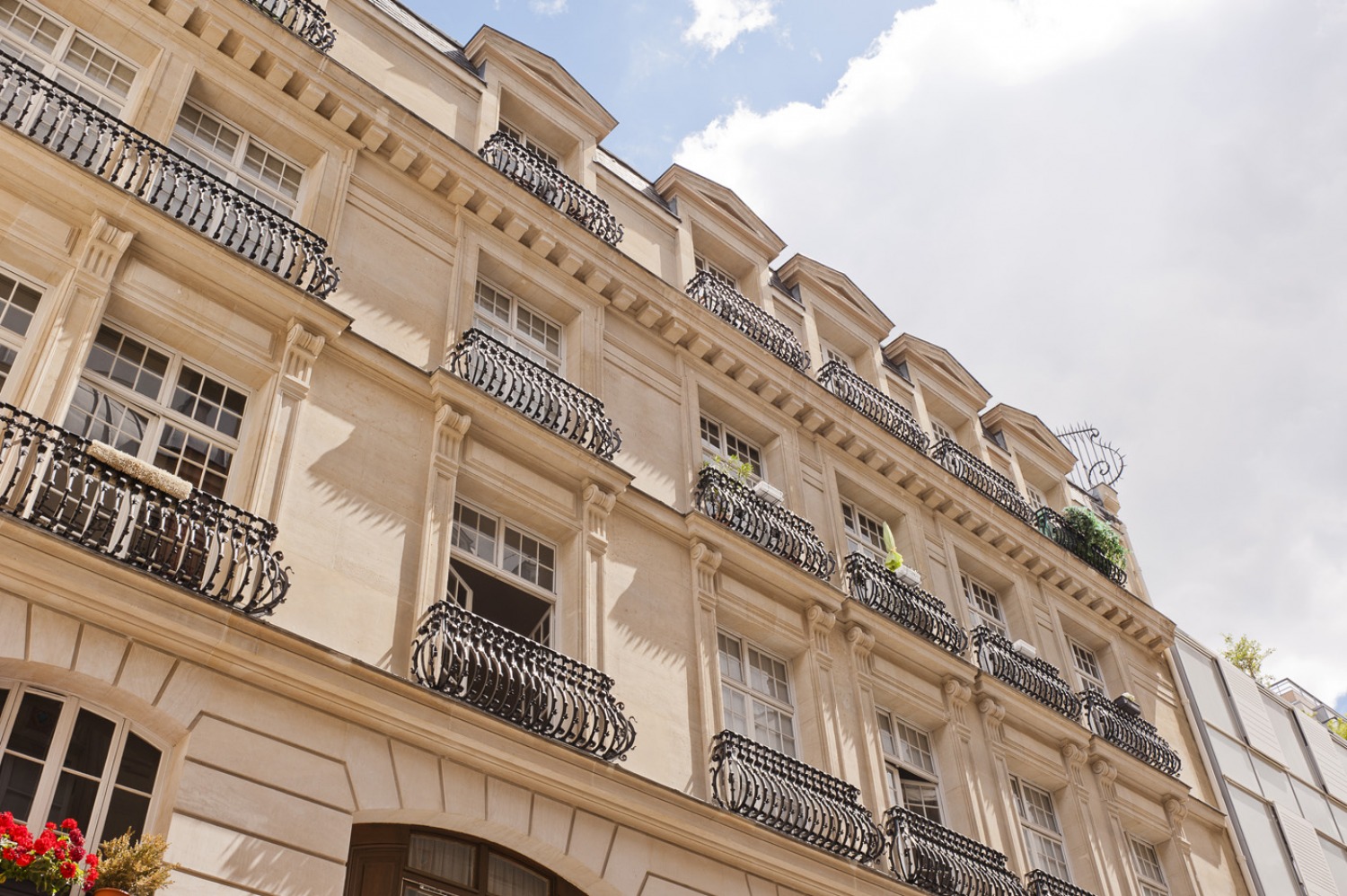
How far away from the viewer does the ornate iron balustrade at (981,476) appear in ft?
66.4

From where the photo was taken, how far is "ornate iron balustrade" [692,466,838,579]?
48.5 ft

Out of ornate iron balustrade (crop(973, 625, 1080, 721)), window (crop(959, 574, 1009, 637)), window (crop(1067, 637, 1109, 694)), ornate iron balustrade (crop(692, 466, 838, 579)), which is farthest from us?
window (crop(1067, 637, 1109, 694))

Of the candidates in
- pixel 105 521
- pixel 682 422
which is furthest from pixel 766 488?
pixel 105 521

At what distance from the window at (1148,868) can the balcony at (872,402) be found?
266 inches

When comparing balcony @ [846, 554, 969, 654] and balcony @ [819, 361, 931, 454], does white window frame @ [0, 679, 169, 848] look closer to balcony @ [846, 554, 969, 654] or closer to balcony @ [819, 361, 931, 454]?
balcony @ [846, 554, 969, 654]

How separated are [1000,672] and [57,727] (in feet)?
41.5

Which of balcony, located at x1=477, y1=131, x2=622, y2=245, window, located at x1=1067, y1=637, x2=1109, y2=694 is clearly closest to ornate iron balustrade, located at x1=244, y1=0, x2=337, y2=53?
balcony, located at x1=477, y1=131, x2=622, y2=245

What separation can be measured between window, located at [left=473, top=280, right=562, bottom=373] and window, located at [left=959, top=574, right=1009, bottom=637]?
789 centimetres

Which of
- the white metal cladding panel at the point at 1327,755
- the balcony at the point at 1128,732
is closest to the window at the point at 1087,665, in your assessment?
the balcony at the point at 1128,732

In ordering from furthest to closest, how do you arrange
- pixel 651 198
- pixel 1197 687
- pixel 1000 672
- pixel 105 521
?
pixel 1197 687
pixel 651 198
pixel 1000 672
pixel 105 521

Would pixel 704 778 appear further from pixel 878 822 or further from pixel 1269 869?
pixel 1269 869

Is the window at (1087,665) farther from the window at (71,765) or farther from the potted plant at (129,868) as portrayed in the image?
the potted plant at (129,868)

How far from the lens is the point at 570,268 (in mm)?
15422

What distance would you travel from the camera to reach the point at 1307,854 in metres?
20.4
